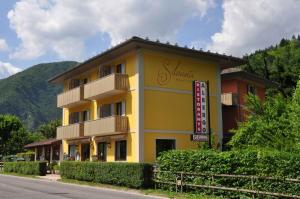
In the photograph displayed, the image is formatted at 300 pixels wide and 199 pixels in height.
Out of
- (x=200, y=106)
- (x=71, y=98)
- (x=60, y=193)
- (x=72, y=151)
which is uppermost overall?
(x=71, y=98)

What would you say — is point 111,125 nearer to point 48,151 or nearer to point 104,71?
point 104,71

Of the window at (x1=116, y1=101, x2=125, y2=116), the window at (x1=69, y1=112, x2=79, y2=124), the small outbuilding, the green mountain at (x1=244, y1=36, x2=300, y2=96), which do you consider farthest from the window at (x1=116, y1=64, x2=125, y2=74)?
the green mountain at (x1=244, y1=36, x2=300, y2=96)

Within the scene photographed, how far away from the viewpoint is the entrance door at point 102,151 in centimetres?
3534

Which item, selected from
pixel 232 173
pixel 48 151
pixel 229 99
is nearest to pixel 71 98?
pixel 229 99

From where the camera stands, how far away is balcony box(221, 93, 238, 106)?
37.4m

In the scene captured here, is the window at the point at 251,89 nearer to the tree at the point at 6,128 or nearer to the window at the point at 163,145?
the window at the point at 163,145

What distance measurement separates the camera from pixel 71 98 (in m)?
39.3

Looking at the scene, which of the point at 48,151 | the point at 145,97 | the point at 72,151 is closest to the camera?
the point at 145,97

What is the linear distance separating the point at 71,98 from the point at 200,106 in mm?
13878

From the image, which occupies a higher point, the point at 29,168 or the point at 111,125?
the point at 111,125

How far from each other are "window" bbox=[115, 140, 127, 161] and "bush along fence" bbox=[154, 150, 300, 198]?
365 inches

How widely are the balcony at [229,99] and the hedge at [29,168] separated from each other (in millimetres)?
15805

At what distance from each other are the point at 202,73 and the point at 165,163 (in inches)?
516

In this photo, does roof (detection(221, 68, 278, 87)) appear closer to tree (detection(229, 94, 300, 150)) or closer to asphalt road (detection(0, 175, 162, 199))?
tree (detection(229, 94, 300, 150))
